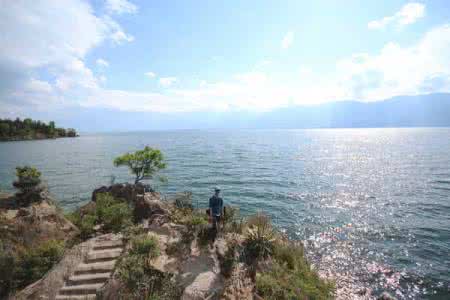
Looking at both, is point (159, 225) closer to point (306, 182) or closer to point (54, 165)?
point (306, 182)

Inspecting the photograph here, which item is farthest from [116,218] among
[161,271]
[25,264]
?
[161,271]

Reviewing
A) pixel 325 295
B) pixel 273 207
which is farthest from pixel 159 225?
pixel 273 207

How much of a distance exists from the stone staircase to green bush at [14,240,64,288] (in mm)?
1441

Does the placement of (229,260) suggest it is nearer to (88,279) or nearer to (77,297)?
(88,279)

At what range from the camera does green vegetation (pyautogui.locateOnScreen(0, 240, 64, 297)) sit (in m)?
9.88

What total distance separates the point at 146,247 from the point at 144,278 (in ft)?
5.62

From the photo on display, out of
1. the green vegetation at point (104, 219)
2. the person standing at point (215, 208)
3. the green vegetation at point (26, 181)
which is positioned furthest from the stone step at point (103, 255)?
the green vegetation at point (26, 181)

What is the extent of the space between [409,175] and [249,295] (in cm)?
4410

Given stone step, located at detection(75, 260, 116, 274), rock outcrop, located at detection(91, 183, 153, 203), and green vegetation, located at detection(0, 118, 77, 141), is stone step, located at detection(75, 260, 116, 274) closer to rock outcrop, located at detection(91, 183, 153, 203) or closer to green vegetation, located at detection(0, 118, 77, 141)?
rock outcrop, located at detection(91, 183, 153, 203)

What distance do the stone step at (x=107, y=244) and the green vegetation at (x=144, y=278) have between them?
189 centimetres

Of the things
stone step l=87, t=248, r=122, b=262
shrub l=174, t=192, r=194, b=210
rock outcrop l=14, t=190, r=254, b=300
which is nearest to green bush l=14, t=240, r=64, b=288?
rock outcrop l=14, t=190, r=254, b=300

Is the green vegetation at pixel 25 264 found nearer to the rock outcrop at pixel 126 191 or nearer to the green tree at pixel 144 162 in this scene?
the rock outcrop at pixel 126 191

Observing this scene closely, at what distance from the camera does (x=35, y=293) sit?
357 inches

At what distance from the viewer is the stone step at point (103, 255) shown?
10.9 metres
